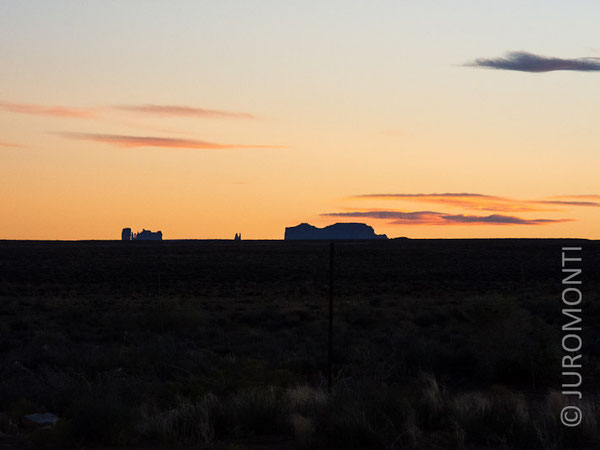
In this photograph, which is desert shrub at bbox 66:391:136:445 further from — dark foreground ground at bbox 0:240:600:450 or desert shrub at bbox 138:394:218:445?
desert shrub at bbox 138:394:218:445

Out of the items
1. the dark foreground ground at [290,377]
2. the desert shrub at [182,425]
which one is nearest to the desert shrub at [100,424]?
the dark foreground ground at [290,377]

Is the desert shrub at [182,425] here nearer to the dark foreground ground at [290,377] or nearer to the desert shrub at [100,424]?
the dark foreground ground at [290,377]

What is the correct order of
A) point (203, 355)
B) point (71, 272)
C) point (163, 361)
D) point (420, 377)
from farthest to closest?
point (71, 272), point (203, 355), point (163, 361), point (420, 377)

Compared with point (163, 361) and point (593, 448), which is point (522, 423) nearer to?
point (593, 448)

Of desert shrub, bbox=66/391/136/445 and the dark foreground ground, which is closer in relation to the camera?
the dark foreground ground

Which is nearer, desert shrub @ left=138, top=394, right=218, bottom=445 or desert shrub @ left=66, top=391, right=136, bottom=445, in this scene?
desert shrub @ left=138, top=394, right=218, bottom=445

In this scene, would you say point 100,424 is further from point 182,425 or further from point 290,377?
point 290,377

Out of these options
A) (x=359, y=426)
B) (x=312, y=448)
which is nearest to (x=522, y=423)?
(x=359, y=426)

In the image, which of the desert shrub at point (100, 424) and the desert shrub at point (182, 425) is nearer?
the desert shrub at point (182, 425)

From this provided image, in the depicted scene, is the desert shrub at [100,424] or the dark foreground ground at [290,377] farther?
the desert shrub at [100,424]

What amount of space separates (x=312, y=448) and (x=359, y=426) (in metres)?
0.70

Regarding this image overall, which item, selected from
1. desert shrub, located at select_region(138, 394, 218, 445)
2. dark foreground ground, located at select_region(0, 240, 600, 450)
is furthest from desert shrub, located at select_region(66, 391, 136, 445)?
desert shrub, located at select_region(138, 394, 218, 445)

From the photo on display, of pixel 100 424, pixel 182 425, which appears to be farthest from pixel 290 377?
pixel 100 424

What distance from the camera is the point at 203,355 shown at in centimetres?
1934
